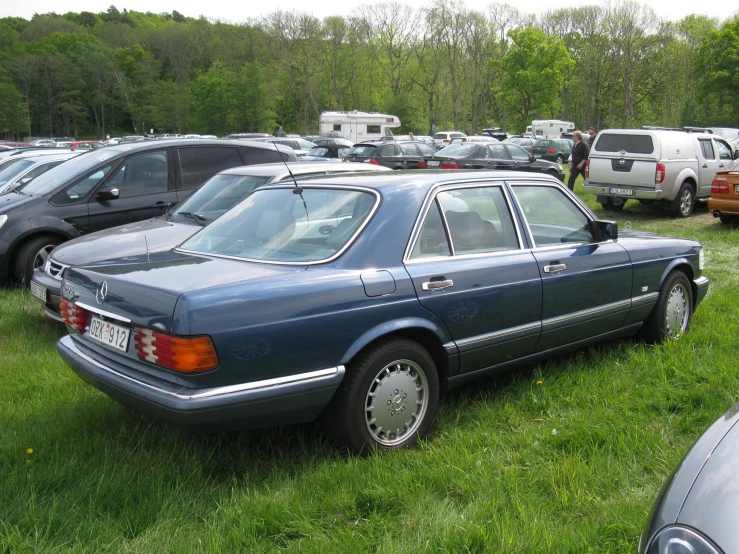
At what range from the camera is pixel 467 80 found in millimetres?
80562

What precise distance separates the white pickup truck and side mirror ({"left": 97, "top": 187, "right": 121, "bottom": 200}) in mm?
10338

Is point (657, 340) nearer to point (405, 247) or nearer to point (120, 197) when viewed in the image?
point (405, 247)

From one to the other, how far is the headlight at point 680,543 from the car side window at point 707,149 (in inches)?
603

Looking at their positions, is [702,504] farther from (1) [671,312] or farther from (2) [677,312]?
(2) [677,312]

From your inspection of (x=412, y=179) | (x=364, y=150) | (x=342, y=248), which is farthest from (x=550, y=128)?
(x=342, y=248)

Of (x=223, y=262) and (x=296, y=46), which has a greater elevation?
(x=296, y=46)

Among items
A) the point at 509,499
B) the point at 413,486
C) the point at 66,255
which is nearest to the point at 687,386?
the point at 509,499

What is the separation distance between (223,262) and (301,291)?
0.69 m

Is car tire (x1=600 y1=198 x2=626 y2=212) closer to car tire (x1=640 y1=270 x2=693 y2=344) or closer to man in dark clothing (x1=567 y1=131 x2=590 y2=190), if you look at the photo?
man in dark clothing (x1=567 y1=131 x2=590 y2=190)

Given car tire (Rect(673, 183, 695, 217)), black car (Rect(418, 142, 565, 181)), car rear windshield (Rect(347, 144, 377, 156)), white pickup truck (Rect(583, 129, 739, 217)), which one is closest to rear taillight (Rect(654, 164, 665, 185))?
white pickup truck (Rect(583, 129, 739, 217))

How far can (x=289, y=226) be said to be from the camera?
4.11 meters

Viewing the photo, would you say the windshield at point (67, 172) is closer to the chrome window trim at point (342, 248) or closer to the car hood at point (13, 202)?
the car hood at point (13, 202)

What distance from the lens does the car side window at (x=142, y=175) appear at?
8.02 metres

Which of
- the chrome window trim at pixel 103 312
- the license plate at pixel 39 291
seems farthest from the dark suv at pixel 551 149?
the chrome window trim at pixel 103 312
